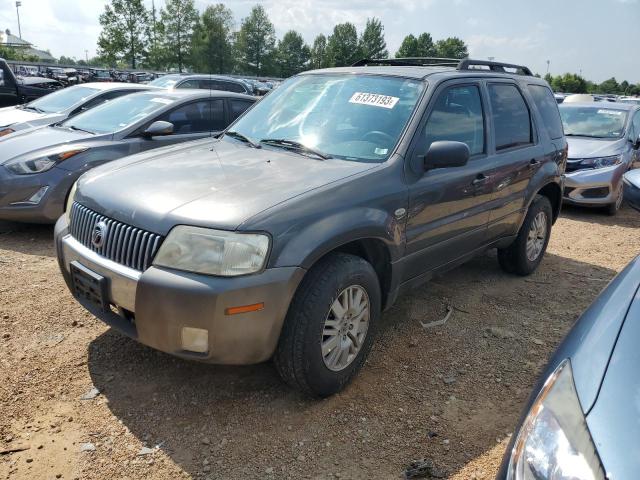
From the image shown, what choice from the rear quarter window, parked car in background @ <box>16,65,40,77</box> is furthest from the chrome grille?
parked car in background @ <box>16,65,40,77</box>

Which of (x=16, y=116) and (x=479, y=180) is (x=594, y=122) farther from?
(x=16, y=116)

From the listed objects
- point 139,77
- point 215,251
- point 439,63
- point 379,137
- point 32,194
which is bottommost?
point 32,194

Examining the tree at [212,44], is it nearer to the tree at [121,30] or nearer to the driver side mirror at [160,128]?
the tree at [121,30]

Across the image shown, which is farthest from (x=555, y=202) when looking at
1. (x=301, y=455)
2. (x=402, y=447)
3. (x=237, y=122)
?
(x=301, y=455)

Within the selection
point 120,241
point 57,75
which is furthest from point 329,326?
point 57,75

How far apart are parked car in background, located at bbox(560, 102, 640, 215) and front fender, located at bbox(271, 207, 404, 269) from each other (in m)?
5.63

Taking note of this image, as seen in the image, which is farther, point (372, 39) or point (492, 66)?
point (372, 39)

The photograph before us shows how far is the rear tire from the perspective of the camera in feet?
15.9

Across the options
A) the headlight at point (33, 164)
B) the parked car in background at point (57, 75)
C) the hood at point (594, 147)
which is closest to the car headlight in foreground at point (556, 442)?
the headlight at point (33, 164)

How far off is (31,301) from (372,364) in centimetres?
258

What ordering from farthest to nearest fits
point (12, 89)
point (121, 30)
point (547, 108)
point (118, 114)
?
point (121, 30) → point (12, 89) → point (118, 114) → point (547, 108)

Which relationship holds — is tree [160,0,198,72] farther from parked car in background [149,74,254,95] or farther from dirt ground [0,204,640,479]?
dirt ground [0,204,640,479]

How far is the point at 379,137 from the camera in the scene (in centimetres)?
336

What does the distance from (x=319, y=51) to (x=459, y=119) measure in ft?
310
